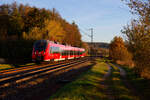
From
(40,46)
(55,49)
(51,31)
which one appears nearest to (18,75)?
(40,46)

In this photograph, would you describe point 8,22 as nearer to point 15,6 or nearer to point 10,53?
point 15,6

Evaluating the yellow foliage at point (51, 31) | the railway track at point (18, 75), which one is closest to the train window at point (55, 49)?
the railway track at point (18, 75)

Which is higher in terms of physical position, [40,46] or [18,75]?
[40,46]

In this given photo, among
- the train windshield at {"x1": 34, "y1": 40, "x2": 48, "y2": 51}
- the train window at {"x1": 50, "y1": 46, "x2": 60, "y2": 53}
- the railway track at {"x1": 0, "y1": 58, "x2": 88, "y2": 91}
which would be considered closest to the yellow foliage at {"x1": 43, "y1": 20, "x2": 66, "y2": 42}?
the train window at {"x1": 50, "y1": 46, "x2": 60, "y2": 53}

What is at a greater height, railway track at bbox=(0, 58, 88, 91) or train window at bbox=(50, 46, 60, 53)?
train window at bbox=(50, 46, 60, 53)

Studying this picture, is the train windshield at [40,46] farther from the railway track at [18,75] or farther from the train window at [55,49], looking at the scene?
the railway track at [18,75]

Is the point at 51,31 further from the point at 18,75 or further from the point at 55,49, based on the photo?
the point at 18,75

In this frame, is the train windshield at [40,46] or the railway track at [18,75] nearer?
the railway track at [18,75]

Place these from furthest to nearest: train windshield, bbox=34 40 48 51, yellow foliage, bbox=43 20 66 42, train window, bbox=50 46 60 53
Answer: yellow foliage, bbox=43 20 66 42 < train window, bbox=50 46 60 53 < train windshield, bbox=34 40 48 51

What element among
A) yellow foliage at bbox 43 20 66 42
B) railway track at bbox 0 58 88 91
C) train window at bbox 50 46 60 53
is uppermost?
yellow foliage at bbox 43 20 66 42

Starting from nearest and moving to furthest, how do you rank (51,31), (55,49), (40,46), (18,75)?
(18,75) → (40,46) → (55,49) → (51,31)

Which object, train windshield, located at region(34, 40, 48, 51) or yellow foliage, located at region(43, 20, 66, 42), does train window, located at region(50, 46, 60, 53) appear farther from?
yellow foliage, located at region(43, 20, 66, 42)

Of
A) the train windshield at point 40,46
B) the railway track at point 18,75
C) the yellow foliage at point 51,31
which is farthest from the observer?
the yellow foliage at point 51,31

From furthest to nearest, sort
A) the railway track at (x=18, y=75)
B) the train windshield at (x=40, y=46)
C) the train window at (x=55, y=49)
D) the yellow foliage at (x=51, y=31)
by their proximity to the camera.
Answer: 1. the yellow foliage at (x=51, y=31)
2. the train window at (x=55, y=49)
3. the train windshield at (x=40, y=46)
4. the railway track at (x=18, y=75)
